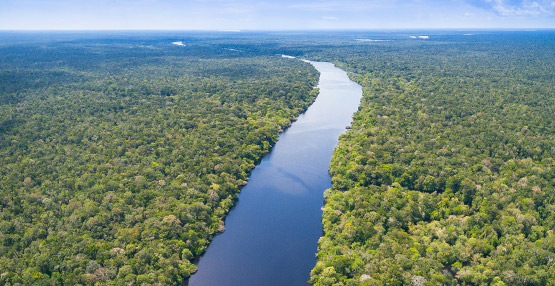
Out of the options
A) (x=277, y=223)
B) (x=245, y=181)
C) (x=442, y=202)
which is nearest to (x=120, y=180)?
(x=245, y=181)

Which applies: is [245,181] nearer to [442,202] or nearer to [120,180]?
[120,180]

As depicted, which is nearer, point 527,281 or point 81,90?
point 527,281

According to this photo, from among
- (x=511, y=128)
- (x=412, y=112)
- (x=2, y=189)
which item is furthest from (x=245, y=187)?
(x=511, y=128)

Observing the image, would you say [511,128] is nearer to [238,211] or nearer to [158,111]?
[238,211]

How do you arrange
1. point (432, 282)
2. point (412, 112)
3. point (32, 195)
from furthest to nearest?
point (412, 112) → point (32, 195) → point (432, 282)

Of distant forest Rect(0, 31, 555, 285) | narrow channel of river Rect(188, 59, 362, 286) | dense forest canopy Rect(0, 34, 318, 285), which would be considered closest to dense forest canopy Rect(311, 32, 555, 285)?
distant forest Rect(0, 31, 555, 285)

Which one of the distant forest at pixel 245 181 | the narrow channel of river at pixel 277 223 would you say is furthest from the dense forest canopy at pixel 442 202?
the narrow channel of river at pixel 277 223

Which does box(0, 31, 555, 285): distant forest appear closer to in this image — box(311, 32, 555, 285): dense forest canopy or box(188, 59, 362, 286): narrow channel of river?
box(311, 32, 555, 285): dense forest canopy
